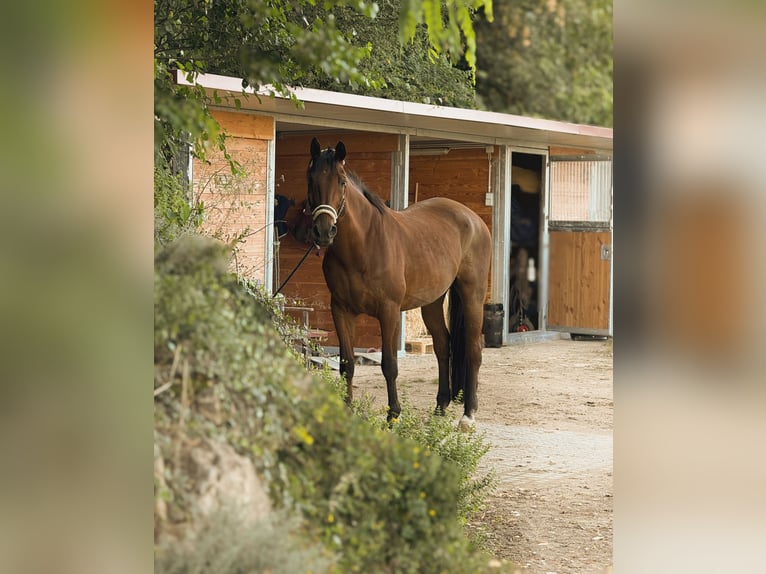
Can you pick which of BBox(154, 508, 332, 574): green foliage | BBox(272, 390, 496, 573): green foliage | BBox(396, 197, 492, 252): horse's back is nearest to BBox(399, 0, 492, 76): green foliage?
BBox(272, 390, 496, 573): green foliage

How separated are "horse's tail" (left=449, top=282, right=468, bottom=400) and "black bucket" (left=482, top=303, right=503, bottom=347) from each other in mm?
2012

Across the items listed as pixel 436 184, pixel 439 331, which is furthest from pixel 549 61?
pixel 439 331

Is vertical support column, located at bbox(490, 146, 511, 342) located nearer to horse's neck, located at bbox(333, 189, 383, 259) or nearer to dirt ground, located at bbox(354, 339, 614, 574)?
dirt ground, located at bbox(354, 339, 614, 574)

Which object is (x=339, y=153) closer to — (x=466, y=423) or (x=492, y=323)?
(x=466, y=423)

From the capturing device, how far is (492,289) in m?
8.48

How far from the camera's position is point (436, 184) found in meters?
9.03

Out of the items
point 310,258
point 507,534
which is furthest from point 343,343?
point 310,258

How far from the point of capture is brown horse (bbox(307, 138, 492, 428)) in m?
4.55

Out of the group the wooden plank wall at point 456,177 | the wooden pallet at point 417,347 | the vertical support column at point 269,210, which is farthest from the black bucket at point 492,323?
the vertical support column at point 269,210
